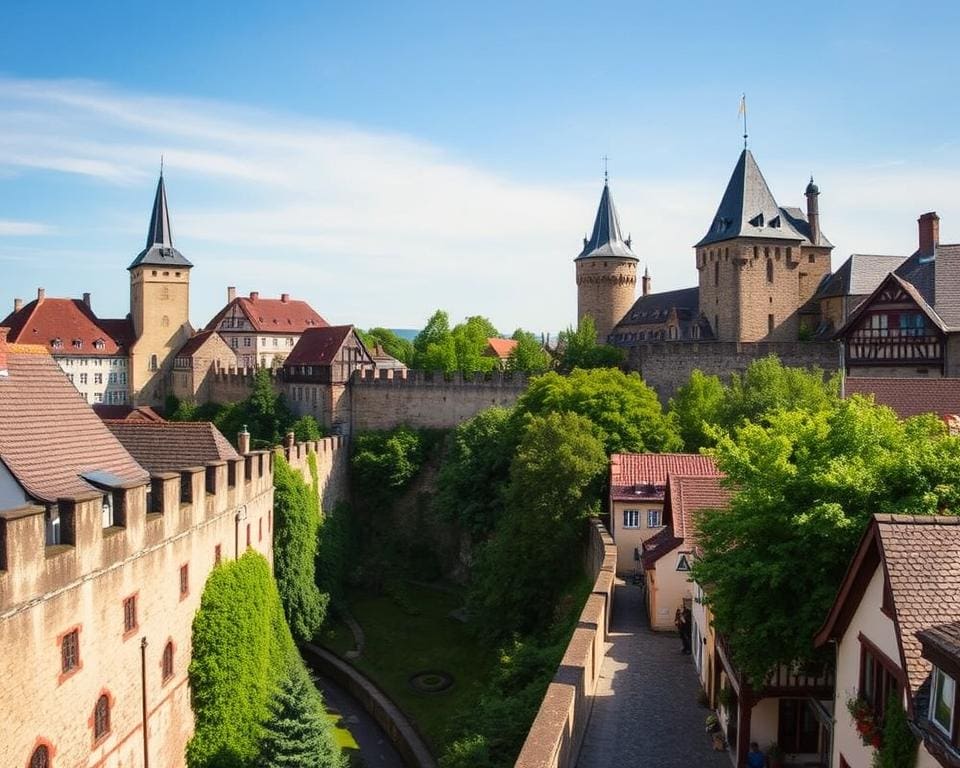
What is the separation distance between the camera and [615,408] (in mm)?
36281

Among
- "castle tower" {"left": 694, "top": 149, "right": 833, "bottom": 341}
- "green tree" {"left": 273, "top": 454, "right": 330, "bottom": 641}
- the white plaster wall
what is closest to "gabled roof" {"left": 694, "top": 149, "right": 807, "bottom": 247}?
"castle tower" {"left": 694, "top": 149, "right": 833, "bottom": 341}

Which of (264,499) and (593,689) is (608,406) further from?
(593,689)

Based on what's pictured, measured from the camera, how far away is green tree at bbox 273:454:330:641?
34.3 meters

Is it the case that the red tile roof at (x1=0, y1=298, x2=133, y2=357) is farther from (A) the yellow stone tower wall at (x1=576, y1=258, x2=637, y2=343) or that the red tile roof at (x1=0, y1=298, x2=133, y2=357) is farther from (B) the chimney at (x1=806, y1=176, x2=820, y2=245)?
(B) the chimney at (x1=806, y1=176, x2=820, y2=245)

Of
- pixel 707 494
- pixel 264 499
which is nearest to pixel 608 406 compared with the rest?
pixel 707 494

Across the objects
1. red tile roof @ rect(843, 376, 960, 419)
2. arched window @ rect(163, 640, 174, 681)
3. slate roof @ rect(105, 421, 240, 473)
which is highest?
red tile roof @ rect(843, 376, 960, 419)

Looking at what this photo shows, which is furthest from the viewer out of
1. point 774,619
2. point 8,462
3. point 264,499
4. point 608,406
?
point 608,406

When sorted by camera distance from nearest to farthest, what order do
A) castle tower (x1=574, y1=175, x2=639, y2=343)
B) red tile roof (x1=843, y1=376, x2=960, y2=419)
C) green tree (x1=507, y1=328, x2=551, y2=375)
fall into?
red tile roof (x1=843, y1=376, x2=960, y2=419)
green tree (x1=507, y1=328, x2=551, y2=375)
castle tower (x1=574, y1=175, x2=639, y2=343)

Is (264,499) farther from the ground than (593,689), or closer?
farther from the ground

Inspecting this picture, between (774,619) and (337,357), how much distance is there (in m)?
45.0

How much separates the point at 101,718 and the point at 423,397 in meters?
38.3

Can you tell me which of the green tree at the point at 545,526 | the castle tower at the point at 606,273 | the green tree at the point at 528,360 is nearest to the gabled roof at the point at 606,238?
the castle tower at the point at 606,273

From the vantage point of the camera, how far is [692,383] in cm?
4103

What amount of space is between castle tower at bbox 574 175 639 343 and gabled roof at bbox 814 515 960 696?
195ft
